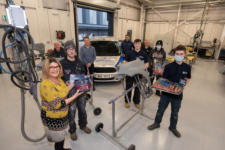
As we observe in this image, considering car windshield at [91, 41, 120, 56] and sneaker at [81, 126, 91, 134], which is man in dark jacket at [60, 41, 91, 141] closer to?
sneaker at [81, 126, 91, 134]

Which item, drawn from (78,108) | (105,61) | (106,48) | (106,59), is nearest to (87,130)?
(78,108)

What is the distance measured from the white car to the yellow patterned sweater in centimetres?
299

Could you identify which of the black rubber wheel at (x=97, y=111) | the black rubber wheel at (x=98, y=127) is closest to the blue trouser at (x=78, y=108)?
the black rubber wheel at (x=98, y=127)

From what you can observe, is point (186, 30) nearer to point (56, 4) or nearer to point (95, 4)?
point (95, 4)

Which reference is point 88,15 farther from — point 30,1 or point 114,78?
point 114,78

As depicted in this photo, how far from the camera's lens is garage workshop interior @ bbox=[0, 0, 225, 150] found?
1.74 meters

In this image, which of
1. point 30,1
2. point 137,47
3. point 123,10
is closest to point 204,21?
point 123,10

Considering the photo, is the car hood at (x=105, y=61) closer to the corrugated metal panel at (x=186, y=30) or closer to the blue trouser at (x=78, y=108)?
the blue trouser at (x=78, y=108)

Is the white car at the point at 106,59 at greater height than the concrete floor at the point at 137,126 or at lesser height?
greater

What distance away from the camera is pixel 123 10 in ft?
37.4

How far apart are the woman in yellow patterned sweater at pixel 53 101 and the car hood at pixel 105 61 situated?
117 inches

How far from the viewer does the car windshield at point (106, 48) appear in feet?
17.7

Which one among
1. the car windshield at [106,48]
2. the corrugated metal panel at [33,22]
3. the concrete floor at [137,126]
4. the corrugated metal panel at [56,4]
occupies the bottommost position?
the concrete floor at [137,126]

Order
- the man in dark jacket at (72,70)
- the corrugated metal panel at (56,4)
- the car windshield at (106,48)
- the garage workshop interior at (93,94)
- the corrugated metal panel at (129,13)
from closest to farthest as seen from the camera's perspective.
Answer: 1. the garage workshop interior at (93,94)
2. the man in dark jacket at (72,70)
3. the car windshield at (106,48)
4. the corrugated metal panel at (56,4)
5. the corrugated metal panel at (129,13)
